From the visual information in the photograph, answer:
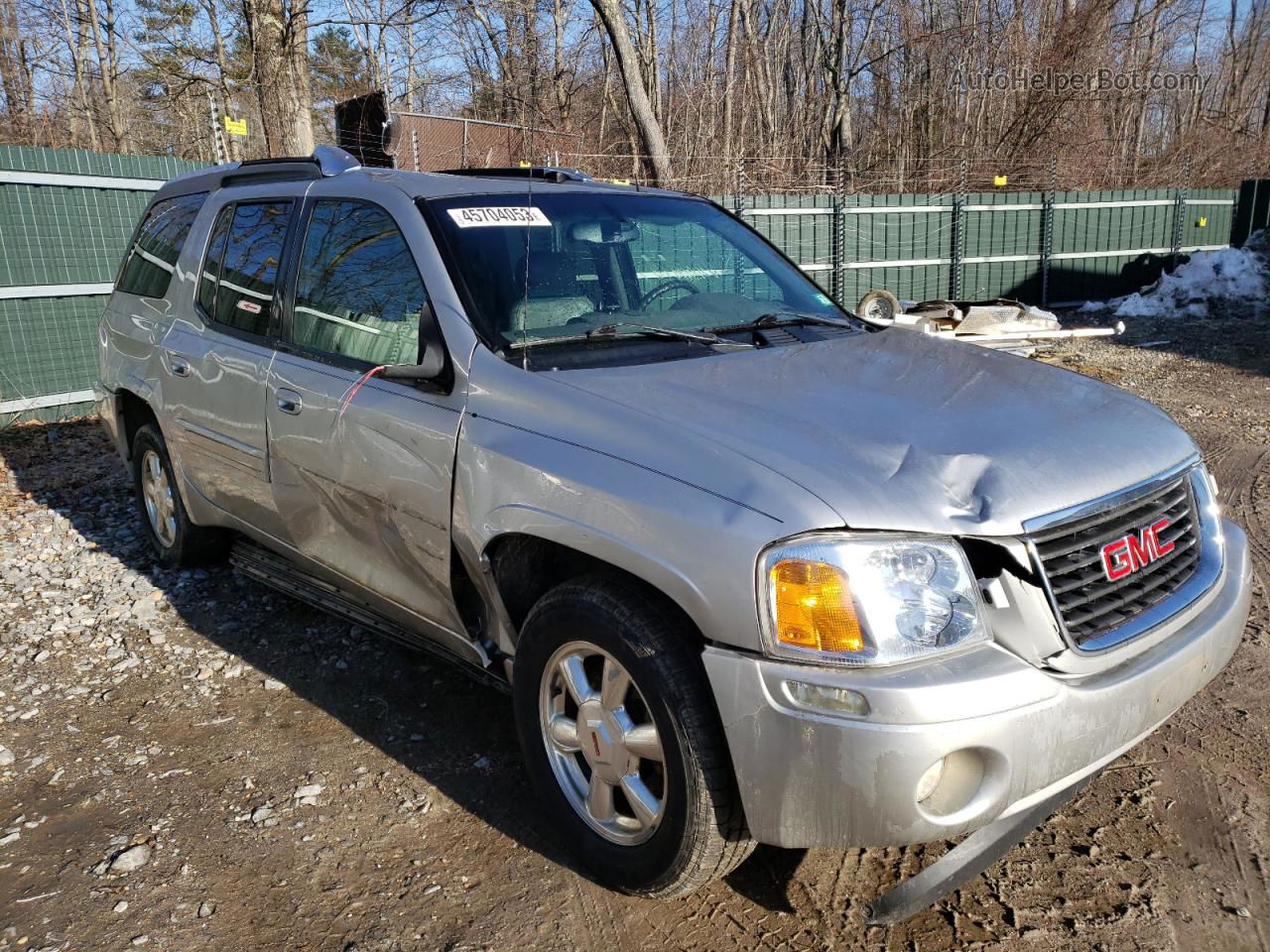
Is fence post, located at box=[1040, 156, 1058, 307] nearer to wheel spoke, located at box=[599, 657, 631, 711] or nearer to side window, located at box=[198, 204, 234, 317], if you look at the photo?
side window, located at box=[198, 204, 234, 317]

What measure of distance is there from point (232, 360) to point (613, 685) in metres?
2.39

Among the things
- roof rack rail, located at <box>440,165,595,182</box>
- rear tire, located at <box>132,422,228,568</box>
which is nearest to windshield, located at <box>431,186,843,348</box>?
roof rack rail, located at <box>440,165,595,182</box>

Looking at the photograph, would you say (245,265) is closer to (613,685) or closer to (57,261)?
(613,685)

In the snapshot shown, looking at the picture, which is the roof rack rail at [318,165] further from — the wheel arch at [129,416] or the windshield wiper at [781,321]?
the windshield wiper at [781,321]

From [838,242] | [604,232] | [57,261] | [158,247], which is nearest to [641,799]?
[604,232]

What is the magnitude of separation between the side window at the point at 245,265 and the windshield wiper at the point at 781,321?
1.80 meters

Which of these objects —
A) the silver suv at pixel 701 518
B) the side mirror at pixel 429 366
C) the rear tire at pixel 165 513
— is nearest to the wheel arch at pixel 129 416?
the rear tire at pixel 165 513

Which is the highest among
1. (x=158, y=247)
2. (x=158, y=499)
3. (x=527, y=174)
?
(x=527, y=174)

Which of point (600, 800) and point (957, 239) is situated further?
point (957, 239)

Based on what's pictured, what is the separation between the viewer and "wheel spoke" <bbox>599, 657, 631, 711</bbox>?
2506 mm

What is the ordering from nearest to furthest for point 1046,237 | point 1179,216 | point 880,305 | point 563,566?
1. point 563,566
2. point 880,305
3. point 1046,237
4. point 1179,216

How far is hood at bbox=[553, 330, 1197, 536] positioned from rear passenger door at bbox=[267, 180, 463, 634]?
23.7 inches

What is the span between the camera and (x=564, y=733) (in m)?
2.73

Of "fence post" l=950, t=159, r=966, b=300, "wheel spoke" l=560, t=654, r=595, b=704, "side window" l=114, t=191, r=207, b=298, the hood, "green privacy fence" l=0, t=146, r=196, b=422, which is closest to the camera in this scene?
the hood
